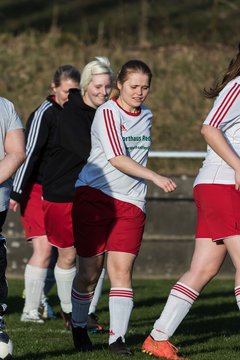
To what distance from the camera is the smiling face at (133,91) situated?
25.5ft

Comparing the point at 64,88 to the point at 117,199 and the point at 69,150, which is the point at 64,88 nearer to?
the point at 69,150

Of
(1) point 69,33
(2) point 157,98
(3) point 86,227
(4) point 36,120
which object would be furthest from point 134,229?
(1) point 69,33

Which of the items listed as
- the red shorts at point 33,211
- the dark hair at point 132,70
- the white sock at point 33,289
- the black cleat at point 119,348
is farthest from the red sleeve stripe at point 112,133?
the white sock at point 33,289

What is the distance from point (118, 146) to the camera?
299 inches

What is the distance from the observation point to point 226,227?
23.9 feet

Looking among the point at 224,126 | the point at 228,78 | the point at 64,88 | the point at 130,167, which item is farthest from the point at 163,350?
the point at 64,88

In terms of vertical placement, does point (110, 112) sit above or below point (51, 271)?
above

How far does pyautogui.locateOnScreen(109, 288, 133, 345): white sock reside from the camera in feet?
25.5

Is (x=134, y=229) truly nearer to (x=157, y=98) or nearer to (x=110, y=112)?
(x=110, y=112)

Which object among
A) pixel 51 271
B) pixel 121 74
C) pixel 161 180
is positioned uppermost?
pixel 121 74

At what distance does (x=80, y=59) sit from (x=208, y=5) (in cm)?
578

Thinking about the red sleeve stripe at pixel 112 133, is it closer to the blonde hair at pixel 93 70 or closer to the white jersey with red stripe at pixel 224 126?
the white jersey with red stripe at pixel 224 126

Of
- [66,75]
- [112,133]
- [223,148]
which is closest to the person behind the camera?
[223,148]

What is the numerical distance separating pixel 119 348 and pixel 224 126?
172 cm
